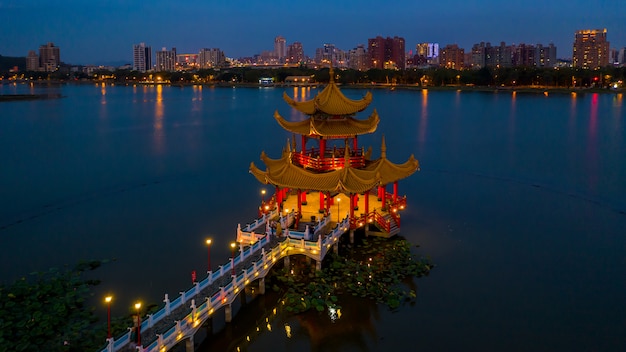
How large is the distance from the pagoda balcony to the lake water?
3959 millimetres

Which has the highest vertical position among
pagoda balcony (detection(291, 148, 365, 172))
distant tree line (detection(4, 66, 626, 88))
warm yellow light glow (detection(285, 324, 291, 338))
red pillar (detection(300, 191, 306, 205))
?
distant tree line (detection(4, 66, 626, 88))

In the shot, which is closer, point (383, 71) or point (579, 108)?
point (579, 108)

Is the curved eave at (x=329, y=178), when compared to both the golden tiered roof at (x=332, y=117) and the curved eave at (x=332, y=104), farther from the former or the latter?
the curved eave at (x=332, y=104)

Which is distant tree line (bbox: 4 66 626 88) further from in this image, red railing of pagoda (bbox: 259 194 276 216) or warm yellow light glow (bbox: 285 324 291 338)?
warm yellow light glow (bbox: 285 324 291 338)

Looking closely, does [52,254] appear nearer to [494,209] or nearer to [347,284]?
[347,284]

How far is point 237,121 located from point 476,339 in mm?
60485

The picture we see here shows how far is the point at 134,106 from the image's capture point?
9738cm

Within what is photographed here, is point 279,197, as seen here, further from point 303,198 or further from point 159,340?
point 159,340

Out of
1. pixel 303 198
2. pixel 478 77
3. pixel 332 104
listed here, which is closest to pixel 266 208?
pixel 303 198

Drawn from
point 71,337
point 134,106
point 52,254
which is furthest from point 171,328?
point 134,106

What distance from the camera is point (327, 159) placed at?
2175cm

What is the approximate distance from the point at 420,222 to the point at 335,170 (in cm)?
673

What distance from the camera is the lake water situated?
1630 cm

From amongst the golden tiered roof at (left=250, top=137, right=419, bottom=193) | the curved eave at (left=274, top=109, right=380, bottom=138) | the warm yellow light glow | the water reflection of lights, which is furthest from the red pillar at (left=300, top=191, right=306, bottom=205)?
the warm yellow light glow
